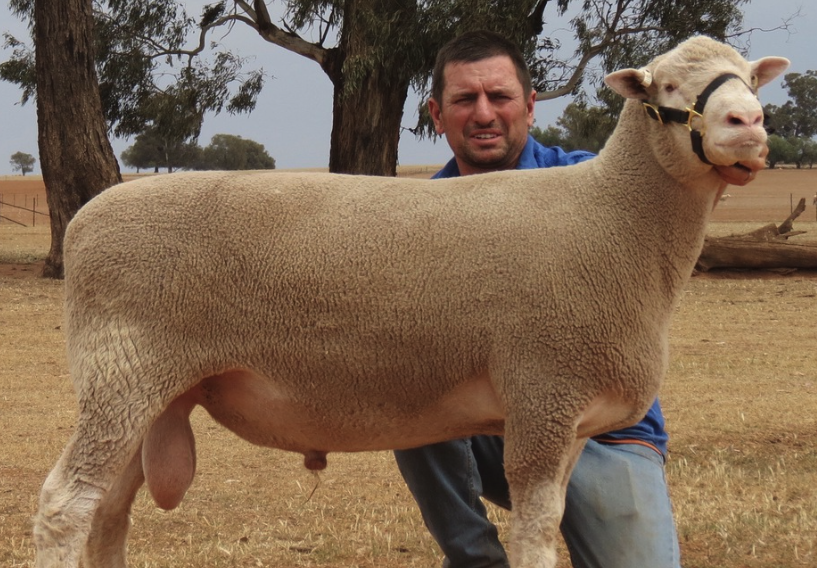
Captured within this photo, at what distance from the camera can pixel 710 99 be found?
2.84m

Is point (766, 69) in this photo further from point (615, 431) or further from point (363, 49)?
point (363, 49)

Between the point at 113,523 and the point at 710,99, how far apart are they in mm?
2214

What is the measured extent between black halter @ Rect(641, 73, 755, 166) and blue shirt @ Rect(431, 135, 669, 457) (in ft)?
2.60

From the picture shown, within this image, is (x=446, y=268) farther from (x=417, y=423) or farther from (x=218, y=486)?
(x=218, y=486)

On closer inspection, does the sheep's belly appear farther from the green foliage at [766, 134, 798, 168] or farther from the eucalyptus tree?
the green foliage at [766, 134, 798, 168]

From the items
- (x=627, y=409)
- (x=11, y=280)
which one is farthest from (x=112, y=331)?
(x=11, y=280)

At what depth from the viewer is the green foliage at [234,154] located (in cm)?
6259

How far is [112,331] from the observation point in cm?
303

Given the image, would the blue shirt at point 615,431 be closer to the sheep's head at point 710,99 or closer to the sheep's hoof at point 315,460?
the sheep's head at point 710,99

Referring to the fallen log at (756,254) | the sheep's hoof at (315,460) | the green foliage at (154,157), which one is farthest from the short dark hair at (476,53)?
the green foliage at (154,157)

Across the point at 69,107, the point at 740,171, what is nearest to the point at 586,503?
the point at 740,171

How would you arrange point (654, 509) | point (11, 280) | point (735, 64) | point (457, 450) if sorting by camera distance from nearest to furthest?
point (735, 64) < point (654, 509) < point (457, 450) < point (11, 280)

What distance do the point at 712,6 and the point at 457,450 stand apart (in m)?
18.4

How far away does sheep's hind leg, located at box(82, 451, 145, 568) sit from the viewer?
3.31 metres
